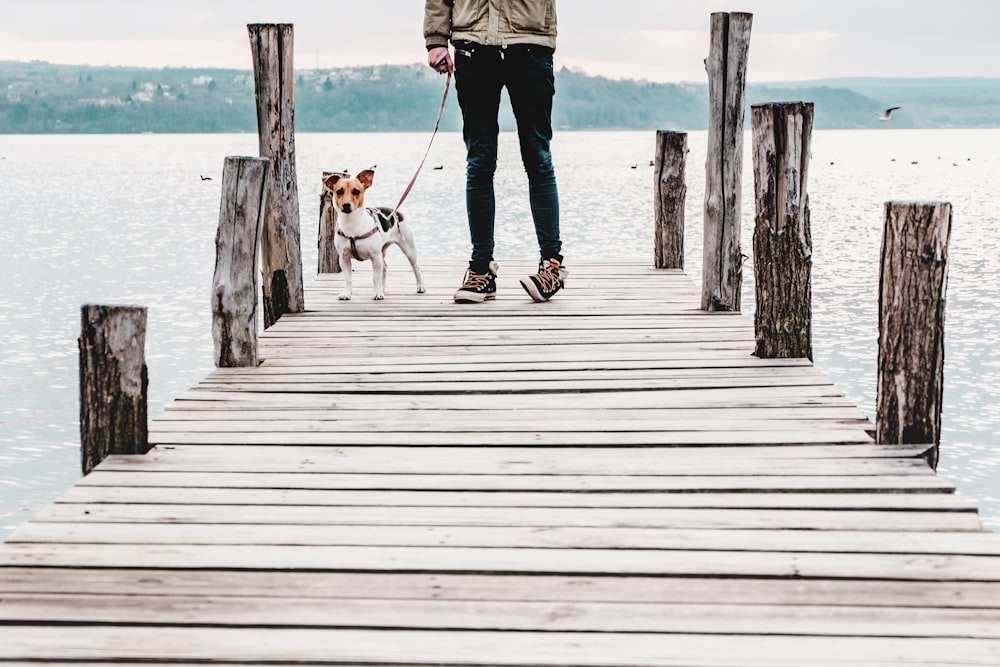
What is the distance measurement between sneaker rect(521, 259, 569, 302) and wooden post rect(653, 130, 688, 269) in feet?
7.15

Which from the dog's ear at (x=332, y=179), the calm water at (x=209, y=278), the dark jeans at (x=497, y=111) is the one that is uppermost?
the dark jeans at (x=497, y=111)

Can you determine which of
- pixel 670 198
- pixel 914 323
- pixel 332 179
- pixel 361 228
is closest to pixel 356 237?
pixel 361 228

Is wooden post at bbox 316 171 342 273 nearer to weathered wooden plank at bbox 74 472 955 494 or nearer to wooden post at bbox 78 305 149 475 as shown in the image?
wooden post at bbox 78 305 149 475

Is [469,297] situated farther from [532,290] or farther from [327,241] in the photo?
[327,241]

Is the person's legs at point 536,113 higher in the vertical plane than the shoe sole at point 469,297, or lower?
higher

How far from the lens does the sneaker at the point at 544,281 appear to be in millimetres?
7559

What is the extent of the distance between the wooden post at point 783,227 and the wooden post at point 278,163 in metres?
2.76

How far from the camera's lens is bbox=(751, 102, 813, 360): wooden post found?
223 inches

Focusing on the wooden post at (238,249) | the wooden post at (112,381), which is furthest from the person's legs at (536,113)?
the wooden post at (112,381)

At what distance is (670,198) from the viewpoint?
31.4 ft

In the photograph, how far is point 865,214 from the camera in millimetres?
34500

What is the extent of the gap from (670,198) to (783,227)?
→ 3911 mm

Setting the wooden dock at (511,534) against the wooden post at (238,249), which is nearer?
the wooden dock at (511,534)

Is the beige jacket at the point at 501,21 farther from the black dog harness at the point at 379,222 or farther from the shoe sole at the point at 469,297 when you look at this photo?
the shoe sole at the point at 469,297
